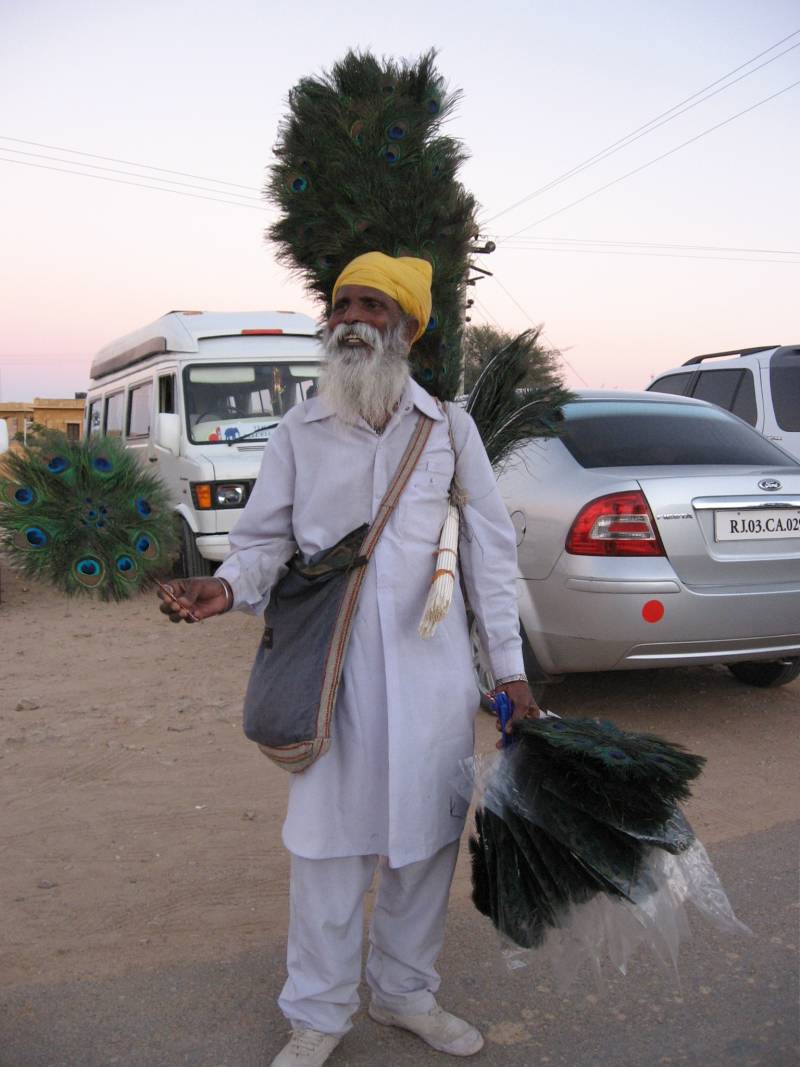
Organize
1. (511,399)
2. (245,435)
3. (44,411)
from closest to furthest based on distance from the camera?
(511,399) < (245,435) < (44,411)

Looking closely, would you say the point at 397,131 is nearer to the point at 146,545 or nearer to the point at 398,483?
the point at 398,483

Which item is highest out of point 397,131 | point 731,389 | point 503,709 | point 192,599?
point 397,131

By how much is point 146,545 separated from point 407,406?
98 cm

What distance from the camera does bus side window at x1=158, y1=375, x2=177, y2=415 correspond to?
9.55 m

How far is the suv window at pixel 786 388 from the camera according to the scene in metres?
9.02

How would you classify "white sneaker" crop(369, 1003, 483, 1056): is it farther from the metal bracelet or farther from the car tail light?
the car tail light

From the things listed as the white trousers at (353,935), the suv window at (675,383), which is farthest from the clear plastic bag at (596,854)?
the suv window at (675,383)

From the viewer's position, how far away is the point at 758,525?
4.85 meters

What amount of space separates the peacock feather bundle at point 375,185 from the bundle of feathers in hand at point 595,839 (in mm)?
1298

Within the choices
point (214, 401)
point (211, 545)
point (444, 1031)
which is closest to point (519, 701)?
point (444, 1031)

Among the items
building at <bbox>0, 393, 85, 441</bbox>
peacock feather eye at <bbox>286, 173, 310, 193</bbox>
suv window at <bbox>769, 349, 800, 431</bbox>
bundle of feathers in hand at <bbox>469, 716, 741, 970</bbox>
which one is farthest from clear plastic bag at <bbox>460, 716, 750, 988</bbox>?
building at <bbox>0, 393, 85, 441</bbox>

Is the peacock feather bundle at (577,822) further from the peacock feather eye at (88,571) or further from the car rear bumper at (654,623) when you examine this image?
the car rear bumper at (654,623)

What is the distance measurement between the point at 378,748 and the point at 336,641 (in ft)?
0.93

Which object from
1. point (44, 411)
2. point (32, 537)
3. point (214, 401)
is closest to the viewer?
point (32, 537)
